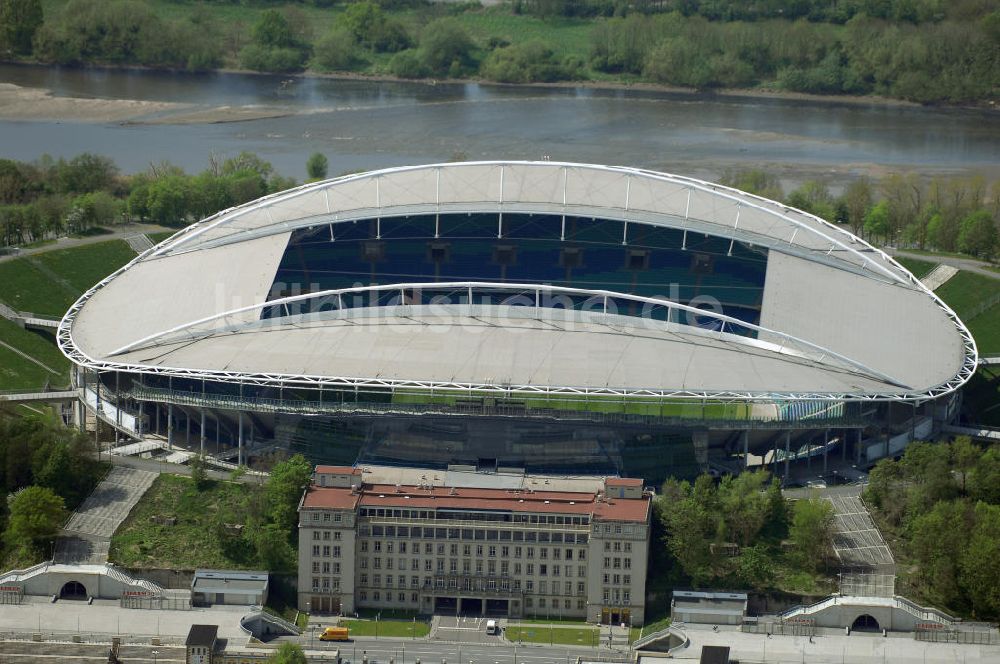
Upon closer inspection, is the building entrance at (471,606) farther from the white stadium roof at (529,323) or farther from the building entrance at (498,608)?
the white stadium roof at (529,323)

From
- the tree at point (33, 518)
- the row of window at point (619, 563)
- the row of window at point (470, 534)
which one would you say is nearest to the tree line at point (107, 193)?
the tree at point (33, 518)

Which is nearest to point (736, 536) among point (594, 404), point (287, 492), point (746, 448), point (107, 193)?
point (746, 448)

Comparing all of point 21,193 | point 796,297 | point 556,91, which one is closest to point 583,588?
point 796,297

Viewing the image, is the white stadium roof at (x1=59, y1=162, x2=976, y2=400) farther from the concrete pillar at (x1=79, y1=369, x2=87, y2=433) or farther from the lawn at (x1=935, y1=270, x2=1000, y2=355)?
the lawn at (x1=935, y1=270, x2=1000, y2=355)

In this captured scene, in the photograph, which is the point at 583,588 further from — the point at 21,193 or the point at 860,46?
the point at 860,46

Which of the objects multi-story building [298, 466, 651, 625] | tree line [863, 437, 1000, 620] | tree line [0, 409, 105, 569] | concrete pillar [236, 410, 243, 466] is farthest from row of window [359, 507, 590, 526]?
tree line [863, 437, 1000, 620]

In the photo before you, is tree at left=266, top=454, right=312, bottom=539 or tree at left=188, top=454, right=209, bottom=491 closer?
tree at left=266, top=454, right=312, bottom=539
